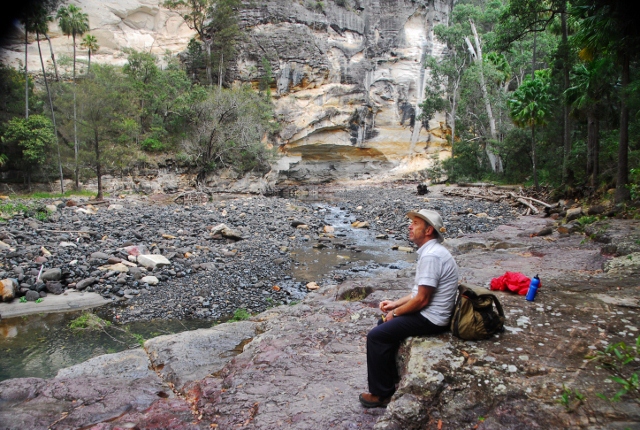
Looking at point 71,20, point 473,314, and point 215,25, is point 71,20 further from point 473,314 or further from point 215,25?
point 473,314

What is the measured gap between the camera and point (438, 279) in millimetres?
2959

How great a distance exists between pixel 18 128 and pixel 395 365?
96.0 feet

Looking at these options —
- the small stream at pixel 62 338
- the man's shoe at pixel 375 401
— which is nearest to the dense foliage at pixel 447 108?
the man's shoe at pixel 375 401

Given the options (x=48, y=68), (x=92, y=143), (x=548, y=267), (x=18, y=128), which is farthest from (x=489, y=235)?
(x=48, y=68)

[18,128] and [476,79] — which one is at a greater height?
[476,79]

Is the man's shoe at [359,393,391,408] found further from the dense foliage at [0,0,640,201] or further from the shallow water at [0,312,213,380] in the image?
the dense foliage at [0,0,640,201]

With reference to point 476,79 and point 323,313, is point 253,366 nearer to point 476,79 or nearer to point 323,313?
point 323,313

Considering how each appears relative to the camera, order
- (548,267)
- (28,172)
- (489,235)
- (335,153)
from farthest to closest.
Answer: (335,153) < (28,172) < (489,235) < (548,267)

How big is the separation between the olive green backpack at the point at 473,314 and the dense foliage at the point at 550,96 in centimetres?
707

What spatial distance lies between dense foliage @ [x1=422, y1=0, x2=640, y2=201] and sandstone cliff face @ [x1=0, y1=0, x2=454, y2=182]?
6564mm

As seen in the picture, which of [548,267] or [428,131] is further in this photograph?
[428,131]

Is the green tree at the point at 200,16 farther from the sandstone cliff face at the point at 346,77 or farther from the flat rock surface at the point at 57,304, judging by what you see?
the flat rock surface at the point at 57,304

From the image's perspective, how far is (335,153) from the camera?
43.3 metres

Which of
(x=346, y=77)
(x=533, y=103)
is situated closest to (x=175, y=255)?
(x=533, y=103)
